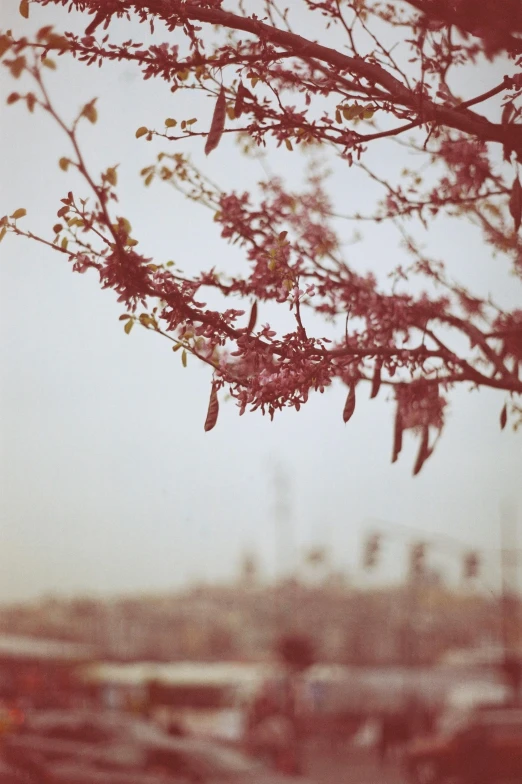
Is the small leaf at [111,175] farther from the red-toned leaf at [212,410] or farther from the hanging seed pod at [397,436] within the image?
the hanging seed pod at [397,436]

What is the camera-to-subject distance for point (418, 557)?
1811 cm

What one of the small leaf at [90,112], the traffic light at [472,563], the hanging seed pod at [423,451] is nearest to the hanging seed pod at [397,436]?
the hanging seed pod at [423,451]

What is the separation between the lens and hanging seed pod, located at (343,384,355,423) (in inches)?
167

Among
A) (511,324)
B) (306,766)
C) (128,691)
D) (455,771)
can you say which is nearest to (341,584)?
(128,691)

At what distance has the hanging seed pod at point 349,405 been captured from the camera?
423cm

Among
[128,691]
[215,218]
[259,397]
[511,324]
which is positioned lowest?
[128,691]

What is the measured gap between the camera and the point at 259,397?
3.71 metres

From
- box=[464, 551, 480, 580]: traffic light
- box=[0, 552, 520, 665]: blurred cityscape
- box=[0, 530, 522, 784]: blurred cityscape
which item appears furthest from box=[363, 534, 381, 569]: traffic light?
box=[0, 552, 520, 665]: blurred cityscape

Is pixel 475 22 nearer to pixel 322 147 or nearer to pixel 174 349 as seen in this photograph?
pixel 322 147

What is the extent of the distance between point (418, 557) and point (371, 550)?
967mm

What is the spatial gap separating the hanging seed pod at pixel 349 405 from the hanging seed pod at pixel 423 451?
34.9 inches

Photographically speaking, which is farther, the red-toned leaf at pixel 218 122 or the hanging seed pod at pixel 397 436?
the hanging seed pod at pixel 397 436

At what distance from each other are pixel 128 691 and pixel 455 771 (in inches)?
1044

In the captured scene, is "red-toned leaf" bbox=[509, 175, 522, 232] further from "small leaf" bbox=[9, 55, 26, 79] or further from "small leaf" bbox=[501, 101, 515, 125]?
"small leaf" bbox=[9, 55, 26, 79]
